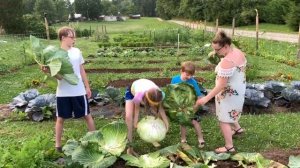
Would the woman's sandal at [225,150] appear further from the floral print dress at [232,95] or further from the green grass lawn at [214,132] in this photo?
the floral print dress at [232,95]

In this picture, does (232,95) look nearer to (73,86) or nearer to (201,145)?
(201,145)

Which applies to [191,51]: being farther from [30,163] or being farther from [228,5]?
[228,5]

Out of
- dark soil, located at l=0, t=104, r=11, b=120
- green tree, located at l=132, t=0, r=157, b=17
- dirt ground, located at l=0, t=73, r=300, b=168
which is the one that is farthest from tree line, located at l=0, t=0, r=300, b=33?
green tree, located at l=132, t=0, r=157, b=17

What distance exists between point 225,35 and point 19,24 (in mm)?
32088

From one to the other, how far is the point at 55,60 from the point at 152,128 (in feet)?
4.71

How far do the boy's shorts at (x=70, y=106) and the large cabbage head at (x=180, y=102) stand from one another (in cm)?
110

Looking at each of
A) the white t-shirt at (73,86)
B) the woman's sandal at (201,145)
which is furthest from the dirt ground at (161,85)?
the white t-shirt at (73,86)

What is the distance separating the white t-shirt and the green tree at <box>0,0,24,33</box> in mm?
30145

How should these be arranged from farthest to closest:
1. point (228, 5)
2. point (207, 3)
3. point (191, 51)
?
point (207, 3), point (228, 5), point (191, 51)

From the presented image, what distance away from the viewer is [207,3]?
49219 mm

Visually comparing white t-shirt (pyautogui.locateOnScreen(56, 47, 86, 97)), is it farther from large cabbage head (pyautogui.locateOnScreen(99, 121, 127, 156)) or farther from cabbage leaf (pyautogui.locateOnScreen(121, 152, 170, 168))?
cabbage leaf (pyautogui.locateOnScreen(121, 152, 170, 168))

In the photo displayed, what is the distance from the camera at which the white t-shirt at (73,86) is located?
547 centimetres

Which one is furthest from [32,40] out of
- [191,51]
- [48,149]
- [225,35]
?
[191,51]

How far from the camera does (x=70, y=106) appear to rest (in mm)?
5559
